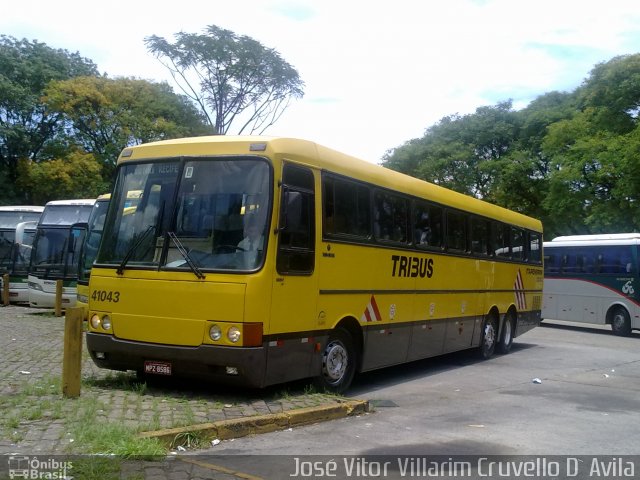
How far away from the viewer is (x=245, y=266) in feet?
24.8

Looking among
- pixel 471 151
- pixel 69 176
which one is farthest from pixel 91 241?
pixel 471 151

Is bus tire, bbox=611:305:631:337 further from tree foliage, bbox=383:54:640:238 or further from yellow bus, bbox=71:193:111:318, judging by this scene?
yellow bus, bbox=71:193:111:318

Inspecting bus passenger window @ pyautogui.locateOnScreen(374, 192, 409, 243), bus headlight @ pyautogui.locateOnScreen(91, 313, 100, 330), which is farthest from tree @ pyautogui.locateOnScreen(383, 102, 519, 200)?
bus headlight @ pyautogui.locateOnScreen(91, 313, 100, 330)

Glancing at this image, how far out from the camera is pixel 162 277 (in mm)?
7836

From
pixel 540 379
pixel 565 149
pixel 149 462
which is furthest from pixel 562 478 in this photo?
pixel 565 149

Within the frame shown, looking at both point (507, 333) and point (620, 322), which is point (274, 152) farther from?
point (620, 322)

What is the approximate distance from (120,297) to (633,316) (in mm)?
18827

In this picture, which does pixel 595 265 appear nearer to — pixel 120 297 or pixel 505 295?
pixel 505 295

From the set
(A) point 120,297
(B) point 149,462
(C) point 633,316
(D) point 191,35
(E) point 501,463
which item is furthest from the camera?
(D) point 191,35

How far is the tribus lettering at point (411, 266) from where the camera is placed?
10.6 metres

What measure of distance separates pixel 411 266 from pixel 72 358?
5607mm

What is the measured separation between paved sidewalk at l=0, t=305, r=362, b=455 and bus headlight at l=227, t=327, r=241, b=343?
741mm

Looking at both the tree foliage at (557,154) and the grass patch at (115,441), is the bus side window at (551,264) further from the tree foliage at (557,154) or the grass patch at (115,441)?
the grass patch at (115,441)

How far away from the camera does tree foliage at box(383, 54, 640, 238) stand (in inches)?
1193
